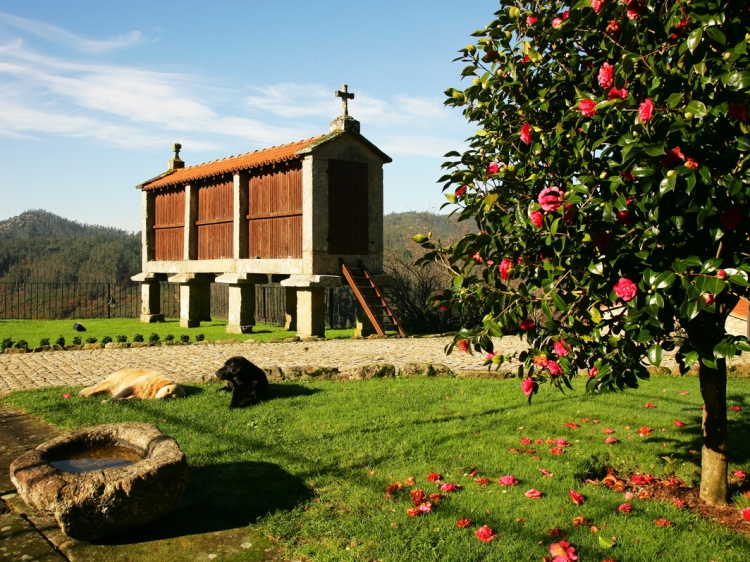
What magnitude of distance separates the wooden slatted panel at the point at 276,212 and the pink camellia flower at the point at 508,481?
11.9 meters

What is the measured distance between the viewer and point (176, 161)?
23516mm

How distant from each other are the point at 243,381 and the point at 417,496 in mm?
4066

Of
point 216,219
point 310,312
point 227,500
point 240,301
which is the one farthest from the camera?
point 216,219

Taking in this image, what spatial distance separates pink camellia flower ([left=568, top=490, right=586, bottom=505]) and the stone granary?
11616 millimetres

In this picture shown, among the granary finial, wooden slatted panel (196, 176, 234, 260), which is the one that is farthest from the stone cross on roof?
the granary finial

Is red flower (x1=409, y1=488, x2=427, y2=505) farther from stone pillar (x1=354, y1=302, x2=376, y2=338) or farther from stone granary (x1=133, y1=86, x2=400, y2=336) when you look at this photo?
stone pillar (x1=354, y1=302, x2=376, y2=338)

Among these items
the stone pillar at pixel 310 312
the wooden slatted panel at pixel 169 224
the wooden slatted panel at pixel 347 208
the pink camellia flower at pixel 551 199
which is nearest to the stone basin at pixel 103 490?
the pink camellia flower at pixel 551 199

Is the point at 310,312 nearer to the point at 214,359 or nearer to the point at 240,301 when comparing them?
the point at 240,301

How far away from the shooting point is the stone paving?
10.5m

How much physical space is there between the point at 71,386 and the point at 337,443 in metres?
5.29

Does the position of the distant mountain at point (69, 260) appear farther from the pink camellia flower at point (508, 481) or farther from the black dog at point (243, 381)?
the pink camellia flower at point (508, 481)

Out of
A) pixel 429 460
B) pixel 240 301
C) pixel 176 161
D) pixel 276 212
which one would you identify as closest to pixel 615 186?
pixel 429 460

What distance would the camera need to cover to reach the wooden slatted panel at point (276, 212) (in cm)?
1664

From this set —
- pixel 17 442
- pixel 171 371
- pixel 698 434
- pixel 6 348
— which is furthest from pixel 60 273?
pixel 698 434
